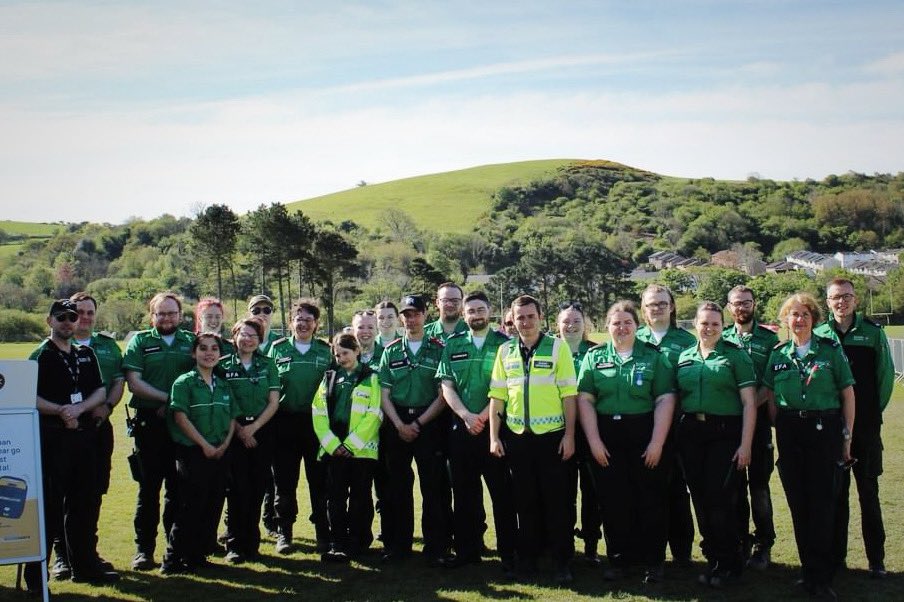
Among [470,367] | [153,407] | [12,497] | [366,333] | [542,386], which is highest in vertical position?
[366,333]

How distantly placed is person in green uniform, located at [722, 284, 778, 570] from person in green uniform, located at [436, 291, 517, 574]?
1.85 m

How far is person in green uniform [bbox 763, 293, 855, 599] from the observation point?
5773 mm

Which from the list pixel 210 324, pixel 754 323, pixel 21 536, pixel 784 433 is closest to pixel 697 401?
pixel 784 433

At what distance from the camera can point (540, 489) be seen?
642 centimetres

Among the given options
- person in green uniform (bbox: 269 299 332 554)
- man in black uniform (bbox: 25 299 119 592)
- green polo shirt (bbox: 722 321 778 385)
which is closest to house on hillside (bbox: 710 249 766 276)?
green polo shirt (bbox: 722 321 778 385)

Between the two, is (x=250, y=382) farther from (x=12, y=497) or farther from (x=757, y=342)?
(x=757, y=342)

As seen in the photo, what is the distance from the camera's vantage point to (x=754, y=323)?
6.71 m

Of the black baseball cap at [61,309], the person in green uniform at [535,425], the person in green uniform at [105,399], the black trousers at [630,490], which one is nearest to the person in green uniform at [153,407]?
the person in green uniform at [105,399]

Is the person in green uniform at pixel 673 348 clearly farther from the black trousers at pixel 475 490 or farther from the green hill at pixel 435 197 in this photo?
the green hill at pixel 435 197

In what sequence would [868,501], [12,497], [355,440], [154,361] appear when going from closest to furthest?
[12,497] < [868,501] < [355,440] < [154,361]

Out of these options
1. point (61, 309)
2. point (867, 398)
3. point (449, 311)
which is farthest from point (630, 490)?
point (61, 309)

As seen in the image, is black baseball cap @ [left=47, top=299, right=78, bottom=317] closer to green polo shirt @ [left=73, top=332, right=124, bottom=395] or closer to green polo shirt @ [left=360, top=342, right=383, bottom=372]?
green polo shirt @ [left=73, top=332, right=124, bottom=395]

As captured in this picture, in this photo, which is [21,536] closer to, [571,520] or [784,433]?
[571,520]

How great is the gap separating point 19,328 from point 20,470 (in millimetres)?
60275
